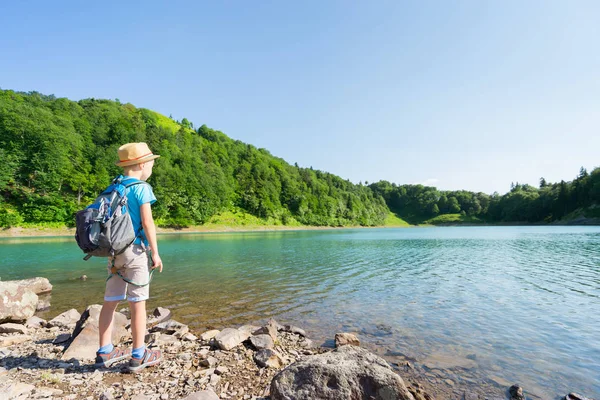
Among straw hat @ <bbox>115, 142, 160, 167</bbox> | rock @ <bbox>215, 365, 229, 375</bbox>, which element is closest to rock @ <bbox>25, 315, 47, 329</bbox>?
rock @ <bbox>215, 365, 229, 375</bbox>

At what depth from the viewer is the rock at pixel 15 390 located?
3775mm

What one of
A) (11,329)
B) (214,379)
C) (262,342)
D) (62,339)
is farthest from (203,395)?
(11,329)

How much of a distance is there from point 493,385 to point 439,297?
23.2ft

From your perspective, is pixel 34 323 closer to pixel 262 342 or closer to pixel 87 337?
pixel 87 337

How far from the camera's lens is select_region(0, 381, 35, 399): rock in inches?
149

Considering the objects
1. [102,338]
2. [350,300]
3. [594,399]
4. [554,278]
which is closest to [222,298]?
[350,300]

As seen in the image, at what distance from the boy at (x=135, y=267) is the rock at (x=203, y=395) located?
138 centimetres

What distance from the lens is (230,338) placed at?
6312mm

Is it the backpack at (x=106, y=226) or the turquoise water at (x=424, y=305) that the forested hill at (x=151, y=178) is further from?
the backpack at (x=106, y=226)

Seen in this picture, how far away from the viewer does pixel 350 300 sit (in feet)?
40.0

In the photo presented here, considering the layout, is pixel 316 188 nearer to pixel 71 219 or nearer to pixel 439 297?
pixel 71 219

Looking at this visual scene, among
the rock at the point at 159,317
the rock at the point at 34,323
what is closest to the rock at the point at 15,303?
the rock at the point at 34,323

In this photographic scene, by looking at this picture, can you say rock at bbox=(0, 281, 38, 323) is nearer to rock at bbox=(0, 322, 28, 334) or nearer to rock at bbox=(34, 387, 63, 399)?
rock at bbox=(0, 322, 28, 334)

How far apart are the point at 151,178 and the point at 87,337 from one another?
99623mm
